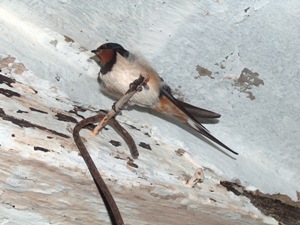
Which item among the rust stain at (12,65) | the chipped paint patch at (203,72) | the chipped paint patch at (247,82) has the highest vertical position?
the chipped paint patch at (247,82)

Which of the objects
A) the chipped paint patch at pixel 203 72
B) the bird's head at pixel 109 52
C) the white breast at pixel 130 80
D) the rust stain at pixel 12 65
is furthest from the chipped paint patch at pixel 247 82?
the rust stain at pixel 12 65

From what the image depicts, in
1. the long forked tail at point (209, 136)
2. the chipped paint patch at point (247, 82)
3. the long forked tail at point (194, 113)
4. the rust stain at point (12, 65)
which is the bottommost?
A: the rust stain at point (12, 65)

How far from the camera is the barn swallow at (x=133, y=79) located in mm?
1572

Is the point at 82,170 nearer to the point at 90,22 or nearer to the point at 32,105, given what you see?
the point at 32,105

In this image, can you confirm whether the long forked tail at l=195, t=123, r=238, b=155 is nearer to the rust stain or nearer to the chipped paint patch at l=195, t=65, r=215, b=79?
the chipped paint patch at l=195, t=65, r=215, b=79

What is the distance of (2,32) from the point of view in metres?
1.46

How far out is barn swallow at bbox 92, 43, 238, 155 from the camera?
1572mm

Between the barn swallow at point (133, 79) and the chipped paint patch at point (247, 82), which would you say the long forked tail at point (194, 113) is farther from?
the chipped paint patch at point (247, 82)

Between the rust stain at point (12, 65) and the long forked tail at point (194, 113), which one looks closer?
the rust stain at point (12, 65)

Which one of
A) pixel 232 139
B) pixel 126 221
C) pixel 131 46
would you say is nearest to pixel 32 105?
pixel 126 221

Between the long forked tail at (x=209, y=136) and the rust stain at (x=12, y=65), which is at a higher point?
the long forked tail at (x=209, y=136)

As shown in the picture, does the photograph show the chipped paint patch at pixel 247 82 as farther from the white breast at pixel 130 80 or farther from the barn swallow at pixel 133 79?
the white breast at pixel 130 80

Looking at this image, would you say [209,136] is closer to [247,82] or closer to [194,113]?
[194,113]

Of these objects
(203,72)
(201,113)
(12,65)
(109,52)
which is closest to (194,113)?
(201,113)
